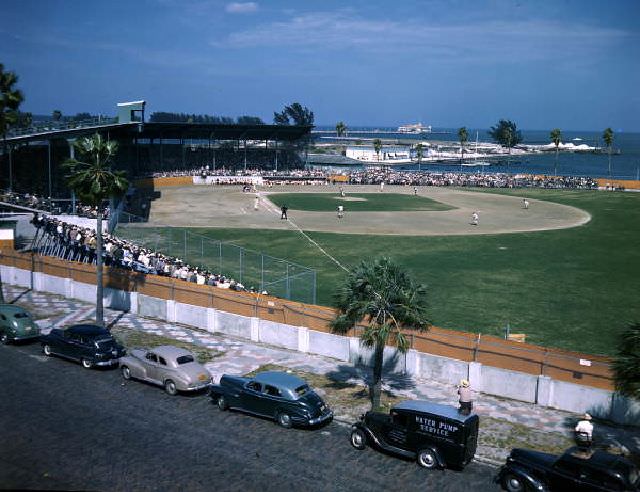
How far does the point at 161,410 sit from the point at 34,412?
3495mm

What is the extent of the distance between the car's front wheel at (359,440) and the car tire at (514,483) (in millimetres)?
3727

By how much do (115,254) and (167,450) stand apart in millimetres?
19130

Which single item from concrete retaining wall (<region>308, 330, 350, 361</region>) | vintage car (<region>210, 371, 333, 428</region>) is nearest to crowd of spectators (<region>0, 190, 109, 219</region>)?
concrete retaining wall (<region>308, 330, 350, 361</region>)

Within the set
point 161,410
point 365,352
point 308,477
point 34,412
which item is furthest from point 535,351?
point 34,412

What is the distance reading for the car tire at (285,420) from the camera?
60.2ft

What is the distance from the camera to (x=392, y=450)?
16.6 metres

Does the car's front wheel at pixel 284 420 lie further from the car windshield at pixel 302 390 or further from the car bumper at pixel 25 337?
the car bumper at pixel 25 337

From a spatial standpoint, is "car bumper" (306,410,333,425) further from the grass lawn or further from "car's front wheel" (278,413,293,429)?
the grass lawn

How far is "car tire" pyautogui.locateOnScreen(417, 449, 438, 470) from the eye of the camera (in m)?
16.1

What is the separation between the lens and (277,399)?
18.5 meters

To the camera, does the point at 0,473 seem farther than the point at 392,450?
No

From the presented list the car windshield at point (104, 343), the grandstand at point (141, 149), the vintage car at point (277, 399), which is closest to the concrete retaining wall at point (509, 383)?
the vintage car at point (277, 399)

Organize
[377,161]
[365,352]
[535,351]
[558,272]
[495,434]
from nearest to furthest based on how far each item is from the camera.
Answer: [495,434], [535,351], [365,352], [558,272], [377,161]

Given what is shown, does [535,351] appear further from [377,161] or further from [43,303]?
[377,161]
